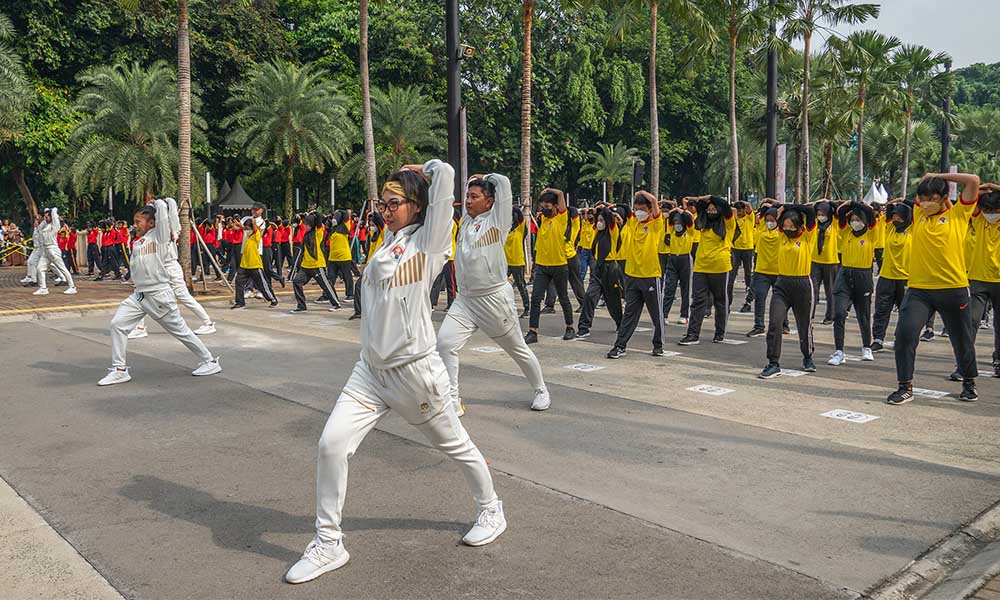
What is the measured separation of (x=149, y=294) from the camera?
8586mm

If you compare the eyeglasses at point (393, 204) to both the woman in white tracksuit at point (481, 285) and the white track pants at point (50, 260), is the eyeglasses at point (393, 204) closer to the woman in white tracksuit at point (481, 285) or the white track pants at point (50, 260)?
the woman in white tracksuit at point (481, 285)

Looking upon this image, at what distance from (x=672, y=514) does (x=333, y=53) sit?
34.6 m

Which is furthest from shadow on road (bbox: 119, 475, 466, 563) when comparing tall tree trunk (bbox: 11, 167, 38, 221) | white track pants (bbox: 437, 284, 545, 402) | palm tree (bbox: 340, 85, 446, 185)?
palm tree (bbox: 340, 85, 446, 185)

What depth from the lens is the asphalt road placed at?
396cm

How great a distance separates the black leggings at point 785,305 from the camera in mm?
8656

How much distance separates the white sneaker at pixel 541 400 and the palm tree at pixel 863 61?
946 inches

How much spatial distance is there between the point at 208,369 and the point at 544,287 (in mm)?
4366

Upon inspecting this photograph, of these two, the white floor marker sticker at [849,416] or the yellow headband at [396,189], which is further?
the white floor marker sticker at [849,416]

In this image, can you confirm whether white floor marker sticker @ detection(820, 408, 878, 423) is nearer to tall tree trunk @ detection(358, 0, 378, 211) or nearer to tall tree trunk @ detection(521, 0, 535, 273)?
tall tree trunk @ detection(521, 0, 535, 273)

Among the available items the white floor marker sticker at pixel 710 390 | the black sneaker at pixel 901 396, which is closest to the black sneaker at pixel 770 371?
the white floor marker sticker at pixel 710 390

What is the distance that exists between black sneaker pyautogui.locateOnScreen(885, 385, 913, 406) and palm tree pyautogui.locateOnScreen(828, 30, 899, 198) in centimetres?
2250

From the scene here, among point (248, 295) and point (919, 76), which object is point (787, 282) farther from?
point (919, 76)

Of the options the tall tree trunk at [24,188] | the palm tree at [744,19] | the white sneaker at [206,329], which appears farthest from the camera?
the tall tree trunk at [24,188]

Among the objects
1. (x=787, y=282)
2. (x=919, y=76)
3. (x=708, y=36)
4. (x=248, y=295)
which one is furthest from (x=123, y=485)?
(x=919, y=76)
